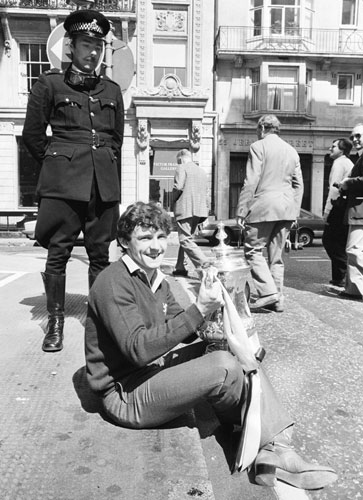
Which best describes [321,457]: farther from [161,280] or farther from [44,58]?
[44,58]

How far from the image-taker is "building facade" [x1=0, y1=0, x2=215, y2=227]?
74.9 ft

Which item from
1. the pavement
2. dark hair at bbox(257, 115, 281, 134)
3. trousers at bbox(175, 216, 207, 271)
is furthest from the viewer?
trousers at bbox(175, 216, 207, 271)

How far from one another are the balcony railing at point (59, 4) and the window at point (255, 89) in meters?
6.50

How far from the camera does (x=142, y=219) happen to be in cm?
239

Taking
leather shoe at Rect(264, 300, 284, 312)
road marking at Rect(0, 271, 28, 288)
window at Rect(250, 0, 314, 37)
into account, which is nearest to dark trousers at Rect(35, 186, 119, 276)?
leather shoe at Rect(264, 300, 284, 312)

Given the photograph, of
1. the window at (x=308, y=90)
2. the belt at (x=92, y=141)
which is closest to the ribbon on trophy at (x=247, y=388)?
the belt at (x=92, y=141)

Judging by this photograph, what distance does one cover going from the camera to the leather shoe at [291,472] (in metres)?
1.95

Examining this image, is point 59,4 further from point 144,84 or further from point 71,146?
point 71,146

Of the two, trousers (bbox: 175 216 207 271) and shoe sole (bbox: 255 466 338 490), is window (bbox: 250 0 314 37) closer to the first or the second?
trousers (bbox: 175 216 207 271)

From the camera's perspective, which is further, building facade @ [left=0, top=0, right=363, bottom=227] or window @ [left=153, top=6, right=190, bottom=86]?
window @ [left=153, top=6, right=190, bottom=86]

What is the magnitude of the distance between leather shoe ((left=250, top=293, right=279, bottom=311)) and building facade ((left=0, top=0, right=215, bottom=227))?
18801 millimetres

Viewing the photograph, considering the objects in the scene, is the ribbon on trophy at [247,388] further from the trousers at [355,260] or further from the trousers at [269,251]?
the trousers at [355,260]

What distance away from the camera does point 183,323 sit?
2154mm

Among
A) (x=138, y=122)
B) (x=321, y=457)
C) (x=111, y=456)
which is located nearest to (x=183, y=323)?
(x=111, y=456)
